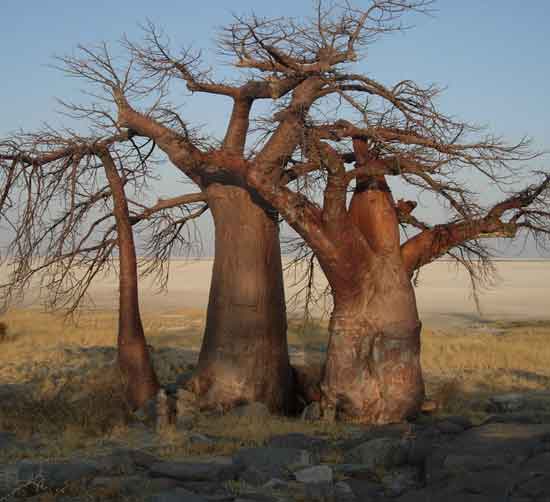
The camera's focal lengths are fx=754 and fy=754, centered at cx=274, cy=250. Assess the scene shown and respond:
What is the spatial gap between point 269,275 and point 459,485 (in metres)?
4.39

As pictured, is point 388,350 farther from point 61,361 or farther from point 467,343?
point 467,343

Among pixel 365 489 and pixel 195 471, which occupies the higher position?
pixel 195 471

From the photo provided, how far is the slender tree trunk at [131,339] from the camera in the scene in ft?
26.4

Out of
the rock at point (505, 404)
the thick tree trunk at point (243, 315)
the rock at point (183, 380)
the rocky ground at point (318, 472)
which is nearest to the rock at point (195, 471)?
the rocky ground at point (318, 472)

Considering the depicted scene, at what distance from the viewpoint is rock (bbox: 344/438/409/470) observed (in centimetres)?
521

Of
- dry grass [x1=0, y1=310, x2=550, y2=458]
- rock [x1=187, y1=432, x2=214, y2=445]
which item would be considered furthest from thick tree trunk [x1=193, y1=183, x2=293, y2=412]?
rock [x1=187, y1=432, x2=214, y2=445]

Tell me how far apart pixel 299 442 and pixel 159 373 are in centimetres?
593

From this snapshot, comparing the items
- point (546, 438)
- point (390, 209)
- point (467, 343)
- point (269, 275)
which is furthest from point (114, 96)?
point (467, 343)

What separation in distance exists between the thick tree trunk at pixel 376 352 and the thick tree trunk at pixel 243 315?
0.72 metres

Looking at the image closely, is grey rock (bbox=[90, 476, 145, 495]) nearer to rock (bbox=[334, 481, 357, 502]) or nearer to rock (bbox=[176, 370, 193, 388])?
rock (bbox=[334, 481, 357, 502])

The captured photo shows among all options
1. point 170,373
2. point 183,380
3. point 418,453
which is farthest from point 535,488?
point 170,373

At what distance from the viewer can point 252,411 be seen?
7371 mm

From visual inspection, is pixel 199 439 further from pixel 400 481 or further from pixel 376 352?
pixel 376 352

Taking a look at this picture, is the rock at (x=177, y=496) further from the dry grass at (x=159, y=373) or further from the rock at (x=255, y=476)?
the dry grass at (x=159, y=373)
